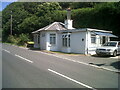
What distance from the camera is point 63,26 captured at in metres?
31.6

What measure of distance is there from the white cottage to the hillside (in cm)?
461

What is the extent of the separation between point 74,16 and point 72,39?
54.8 feet

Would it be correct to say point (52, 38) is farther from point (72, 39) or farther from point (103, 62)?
point (103, 62)

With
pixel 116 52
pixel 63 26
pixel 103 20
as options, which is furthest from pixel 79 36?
pixel 103 20

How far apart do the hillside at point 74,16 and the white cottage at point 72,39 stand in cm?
461

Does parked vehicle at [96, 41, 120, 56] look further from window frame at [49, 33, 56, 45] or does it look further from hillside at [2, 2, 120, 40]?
window frame at [49, 33, 56, 45]

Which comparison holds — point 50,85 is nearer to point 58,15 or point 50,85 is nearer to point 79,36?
point 79,36

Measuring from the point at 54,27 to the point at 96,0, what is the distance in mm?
17837

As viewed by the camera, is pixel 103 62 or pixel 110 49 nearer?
pixel 103 62

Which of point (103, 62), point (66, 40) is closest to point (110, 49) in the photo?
point (103, 62)

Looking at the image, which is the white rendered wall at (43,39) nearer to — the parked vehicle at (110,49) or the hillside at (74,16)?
the hillside at (74,16)

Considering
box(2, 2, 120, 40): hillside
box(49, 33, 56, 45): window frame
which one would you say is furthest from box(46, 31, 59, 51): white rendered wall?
box(2, 2, 120, 40): hillside

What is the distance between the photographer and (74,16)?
4019 centimetres

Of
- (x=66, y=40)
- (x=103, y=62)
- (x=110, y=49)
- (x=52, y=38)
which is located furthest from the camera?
(x=52, y=38)
